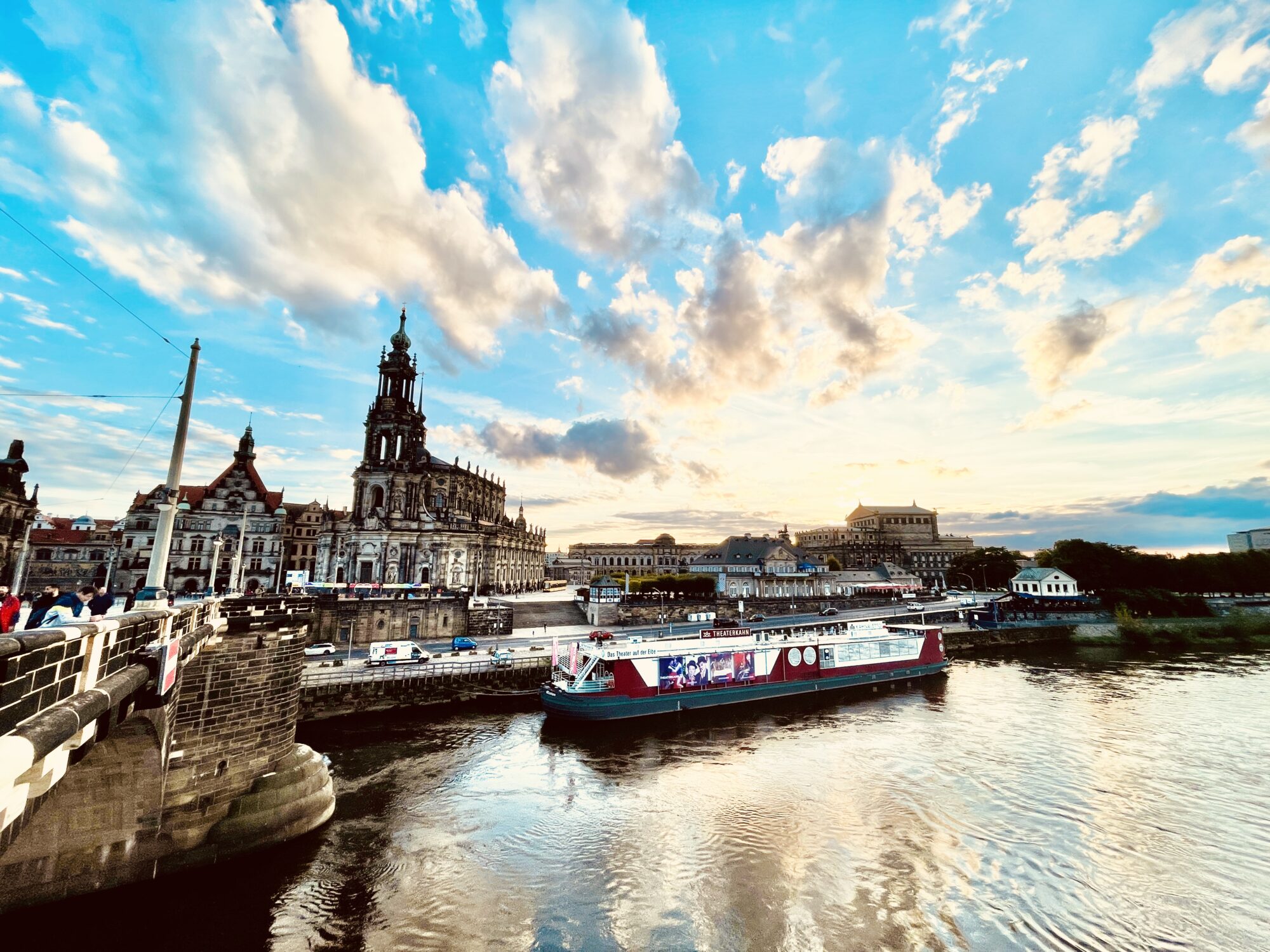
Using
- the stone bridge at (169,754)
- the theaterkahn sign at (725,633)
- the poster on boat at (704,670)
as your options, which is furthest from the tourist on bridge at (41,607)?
the theaterkahn sign at (725,633)

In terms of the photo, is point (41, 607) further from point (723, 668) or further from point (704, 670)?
point (723, 668)

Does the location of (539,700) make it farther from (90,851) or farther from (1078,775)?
(1078,775)

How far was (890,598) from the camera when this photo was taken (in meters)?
91.6

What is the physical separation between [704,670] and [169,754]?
27008 mm

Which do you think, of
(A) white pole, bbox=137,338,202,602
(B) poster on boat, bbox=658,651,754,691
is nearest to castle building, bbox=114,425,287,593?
(B) poster on boat, bbox=658,651,754,691

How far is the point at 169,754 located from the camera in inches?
539

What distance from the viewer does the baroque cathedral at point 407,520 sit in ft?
241

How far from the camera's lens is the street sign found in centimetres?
923

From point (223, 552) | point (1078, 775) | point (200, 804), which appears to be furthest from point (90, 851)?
point (223, 552)

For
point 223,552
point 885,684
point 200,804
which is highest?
point 223,552

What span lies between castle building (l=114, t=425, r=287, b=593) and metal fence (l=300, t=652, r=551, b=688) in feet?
156

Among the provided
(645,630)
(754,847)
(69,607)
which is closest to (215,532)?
(645,630)

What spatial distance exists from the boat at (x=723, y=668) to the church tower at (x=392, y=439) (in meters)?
55.4

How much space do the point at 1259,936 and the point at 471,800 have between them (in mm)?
22557
